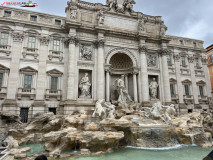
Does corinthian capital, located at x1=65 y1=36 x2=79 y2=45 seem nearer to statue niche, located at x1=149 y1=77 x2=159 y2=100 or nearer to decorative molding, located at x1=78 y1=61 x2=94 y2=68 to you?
decorative molding, located at x1=78 y1=61 x2=94 y2=68

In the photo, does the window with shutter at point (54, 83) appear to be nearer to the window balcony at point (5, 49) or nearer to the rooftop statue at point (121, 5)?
the window balcony at point (5, 49)

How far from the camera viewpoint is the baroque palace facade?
16.1 meters

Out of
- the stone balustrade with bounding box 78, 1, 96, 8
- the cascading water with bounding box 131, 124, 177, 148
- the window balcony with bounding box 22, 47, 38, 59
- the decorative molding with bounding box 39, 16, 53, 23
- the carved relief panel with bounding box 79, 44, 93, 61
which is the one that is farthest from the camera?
the stone balustrade with bounding box 78, 1, 96, 8

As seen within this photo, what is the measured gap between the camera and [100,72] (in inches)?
707

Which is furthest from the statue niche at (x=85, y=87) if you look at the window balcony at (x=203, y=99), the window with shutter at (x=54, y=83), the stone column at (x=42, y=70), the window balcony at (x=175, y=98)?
the window balcony at (x=203, y=99)

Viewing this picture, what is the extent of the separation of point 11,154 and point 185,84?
2317 centimetres

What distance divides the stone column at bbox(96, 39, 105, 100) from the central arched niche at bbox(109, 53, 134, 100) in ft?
8.35

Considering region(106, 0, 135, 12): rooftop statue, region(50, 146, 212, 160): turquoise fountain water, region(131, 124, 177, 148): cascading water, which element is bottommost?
region(50, 146, 212, 160): turquoise fountain water

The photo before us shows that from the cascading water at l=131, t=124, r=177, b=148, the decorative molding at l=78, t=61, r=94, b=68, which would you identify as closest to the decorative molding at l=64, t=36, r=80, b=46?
the decorative molding at l=78, t=61, r=94, b=68

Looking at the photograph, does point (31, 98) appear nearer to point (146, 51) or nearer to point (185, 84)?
point (146, 51)

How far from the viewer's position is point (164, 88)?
67.7 ft

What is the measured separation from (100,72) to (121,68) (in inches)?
175

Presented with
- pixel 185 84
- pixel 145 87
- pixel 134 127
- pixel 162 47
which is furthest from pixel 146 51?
pixel 134 127

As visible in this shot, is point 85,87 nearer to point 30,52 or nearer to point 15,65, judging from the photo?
point 30,52
